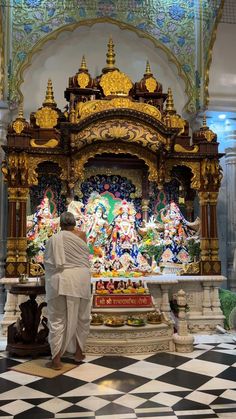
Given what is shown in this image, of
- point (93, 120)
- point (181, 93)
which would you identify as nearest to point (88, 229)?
point (93, 120)

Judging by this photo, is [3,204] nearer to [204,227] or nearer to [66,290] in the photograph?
[204,227]

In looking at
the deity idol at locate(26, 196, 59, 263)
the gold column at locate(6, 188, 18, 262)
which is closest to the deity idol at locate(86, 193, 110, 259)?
the deity idol at locate(26, 196, 59, 263)

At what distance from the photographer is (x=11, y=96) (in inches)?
339

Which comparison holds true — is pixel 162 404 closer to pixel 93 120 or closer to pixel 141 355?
pixel 141 355

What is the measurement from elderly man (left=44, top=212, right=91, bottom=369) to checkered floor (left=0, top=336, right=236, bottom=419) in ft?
1.11

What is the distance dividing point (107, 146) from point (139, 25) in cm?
320

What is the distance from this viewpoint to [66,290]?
4559mm

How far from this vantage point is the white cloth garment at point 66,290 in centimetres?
457

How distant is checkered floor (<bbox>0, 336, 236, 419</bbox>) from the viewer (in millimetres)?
3408

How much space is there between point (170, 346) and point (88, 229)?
2.90 m

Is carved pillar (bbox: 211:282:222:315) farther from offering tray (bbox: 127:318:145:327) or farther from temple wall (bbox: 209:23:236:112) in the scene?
temple wall (bbox: 209:23:236:112)

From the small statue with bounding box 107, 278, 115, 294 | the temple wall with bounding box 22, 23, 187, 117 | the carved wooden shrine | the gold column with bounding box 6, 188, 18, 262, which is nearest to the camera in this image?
the small statue with bounding box 107, 278, 115, 294

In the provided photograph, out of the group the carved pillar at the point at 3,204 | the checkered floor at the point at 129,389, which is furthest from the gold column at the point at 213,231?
the carved pillar at the point at 3,204

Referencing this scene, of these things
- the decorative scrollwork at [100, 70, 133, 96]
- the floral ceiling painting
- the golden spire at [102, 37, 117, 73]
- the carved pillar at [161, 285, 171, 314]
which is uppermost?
the floral ceiling painting
